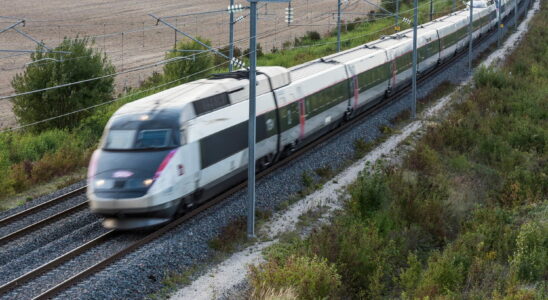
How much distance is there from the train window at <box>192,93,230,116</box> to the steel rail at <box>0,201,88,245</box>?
4160mm

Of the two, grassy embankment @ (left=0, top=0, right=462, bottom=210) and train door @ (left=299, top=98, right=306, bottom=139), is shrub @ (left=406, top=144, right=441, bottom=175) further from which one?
grassy embankment @ (left=0, top=0, right=462, bottom=210)

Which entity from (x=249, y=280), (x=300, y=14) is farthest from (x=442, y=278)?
(x=300, y=14)

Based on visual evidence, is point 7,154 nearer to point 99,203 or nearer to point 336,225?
point 99,203

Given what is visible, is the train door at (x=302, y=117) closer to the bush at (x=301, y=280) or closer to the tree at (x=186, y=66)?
the bush at (x=301, y=280)

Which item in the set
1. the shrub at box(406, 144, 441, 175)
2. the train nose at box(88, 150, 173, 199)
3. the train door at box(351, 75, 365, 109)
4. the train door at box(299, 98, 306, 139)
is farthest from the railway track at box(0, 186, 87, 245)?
the train door at box(351, 75, 365, 109)

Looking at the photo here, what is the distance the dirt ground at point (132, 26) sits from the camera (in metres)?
57.3

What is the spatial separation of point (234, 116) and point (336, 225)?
4.15 metres

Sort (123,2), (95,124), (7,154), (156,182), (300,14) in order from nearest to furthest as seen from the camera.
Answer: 1. (156,182)
2. (7,154)
3. (95,124)
4. (300,14)
5. (123,2)

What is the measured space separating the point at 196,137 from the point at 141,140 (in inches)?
51.3

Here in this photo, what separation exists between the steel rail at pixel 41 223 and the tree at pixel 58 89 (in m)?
11.0

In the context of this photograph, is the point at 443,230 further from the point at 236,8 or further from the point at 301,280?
the point at 236,8

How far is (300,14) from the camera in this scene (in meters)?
89.4

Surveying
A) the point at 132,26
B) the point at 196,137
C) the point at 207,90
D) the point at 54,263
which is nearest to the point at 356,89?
the point at 207,90

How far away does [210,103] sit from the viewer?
56.3ft
